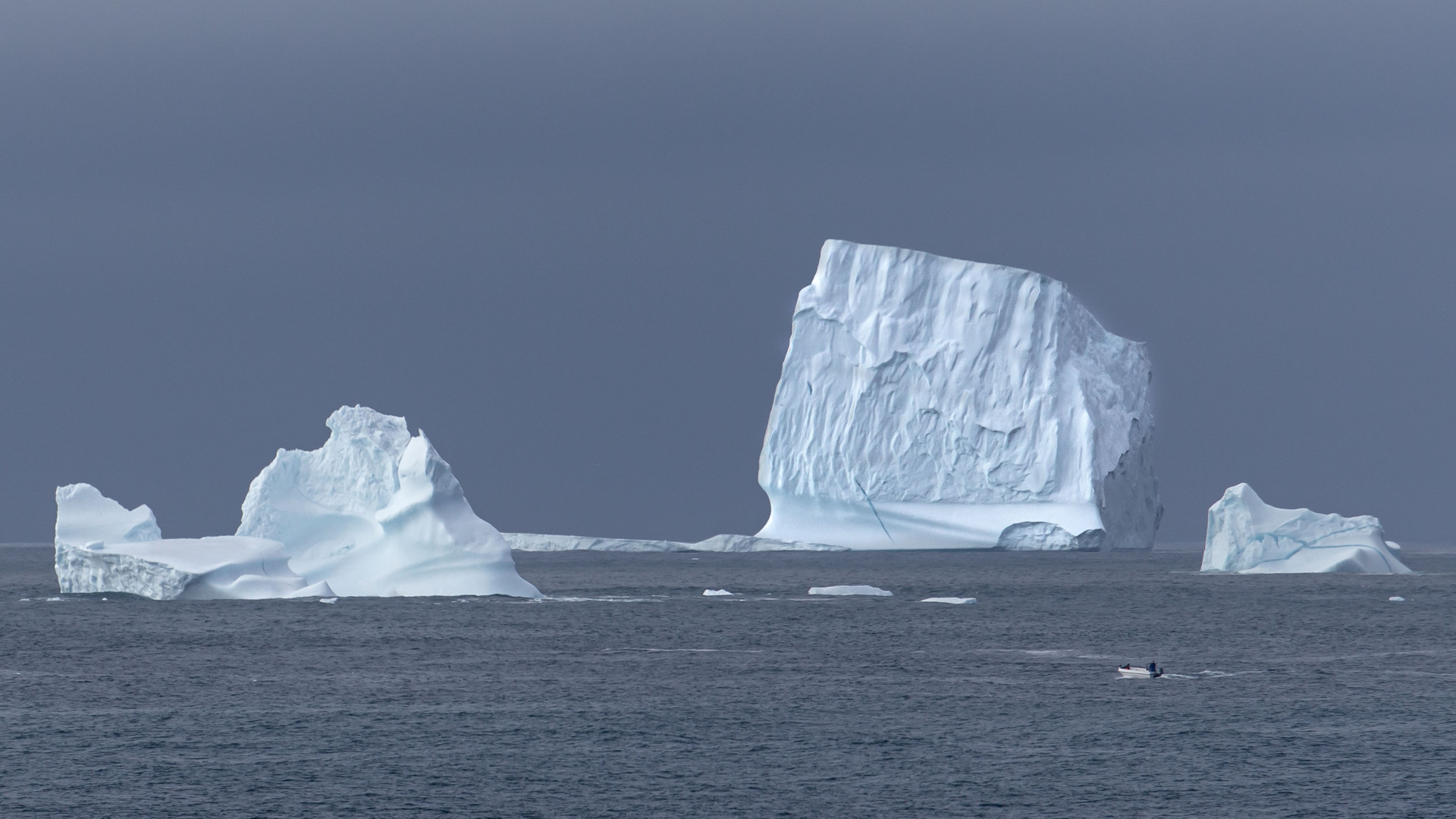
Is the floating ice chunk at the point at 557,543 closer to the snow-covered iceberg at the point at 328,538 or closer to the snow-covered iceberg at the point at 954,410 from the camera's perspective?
the snow-covered iceberg at the point at 954,410

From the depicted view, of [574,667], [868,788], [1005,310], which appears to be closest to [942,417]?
[1005,310]

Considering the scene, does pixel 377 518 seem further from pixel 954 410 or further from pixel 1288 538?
pixel 954 410

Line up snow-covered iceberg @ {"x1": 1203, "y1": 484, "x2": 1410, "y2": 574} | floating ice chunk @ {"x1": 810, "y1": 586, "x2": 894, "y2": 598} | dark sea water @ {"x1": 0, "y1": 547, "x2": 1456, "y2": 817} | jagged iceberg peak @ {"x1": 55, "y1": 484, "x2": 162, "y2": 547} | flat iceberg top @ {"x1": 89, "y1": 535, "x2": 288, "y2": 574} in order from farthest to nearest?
1. snow-covered iceberg @ {"x1": 1203, "y1": 484, "x2": 1410, "y2": 574}
2. floating ice chunk @ {"x1": 810, "y1": 586, "x2": 894, "y2": 598}
3. jagged iceberg peak @ {"x1": 55, "y1": 484, "x2": 162, "y2": 547}
4. flat iceberg top @ {"x1": 89, "y1": 535, "x2": 288, "y2": 574}
5. dark sea water @ {"x1": 0, "y1": 547, "x2": 1456, "y2": 817}

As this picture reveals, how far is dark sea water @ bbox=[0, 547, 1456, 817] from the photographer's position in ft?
51.0

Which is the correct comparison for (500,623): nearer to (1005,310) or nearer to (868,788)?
(868,788)

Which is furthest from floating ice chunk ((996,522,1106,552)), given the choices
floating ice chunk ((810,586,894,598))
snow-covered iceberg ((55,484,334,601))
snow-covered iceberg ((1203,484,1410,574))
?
snow-covered iceberg ((55,484,334,601))

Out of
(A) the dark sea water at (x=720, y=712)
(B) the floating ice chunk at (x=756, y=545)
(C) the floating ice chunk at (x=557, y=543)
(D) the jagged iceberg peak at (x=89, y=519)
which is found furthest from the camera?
(C) the floating ice chunk at (x=557, y=543)

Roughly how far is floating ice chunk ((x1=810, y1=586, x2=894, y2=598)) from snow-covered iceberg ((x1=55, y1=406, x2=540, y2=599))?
942 centimetres

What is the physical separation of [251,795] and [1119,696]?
1081 centimetres

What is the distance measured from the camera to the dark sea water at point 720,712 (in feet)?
51.0

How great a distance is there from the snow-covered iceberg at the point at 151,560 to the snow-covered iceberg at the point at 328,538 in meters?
0.03

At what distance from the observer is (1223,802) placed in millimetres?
15203

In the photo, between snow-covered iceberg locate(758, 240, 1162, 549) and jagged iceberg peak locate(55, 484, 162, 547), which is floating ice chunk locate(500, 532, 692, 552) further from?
jagged iceberg peak locate(55, 484, 162, 547)

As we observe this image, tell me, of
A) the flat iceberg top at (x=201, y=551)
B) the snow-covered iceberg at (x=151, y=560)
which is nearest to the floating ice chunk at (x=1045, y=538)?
the snow-covered iceberg at (x=151, y=560)
